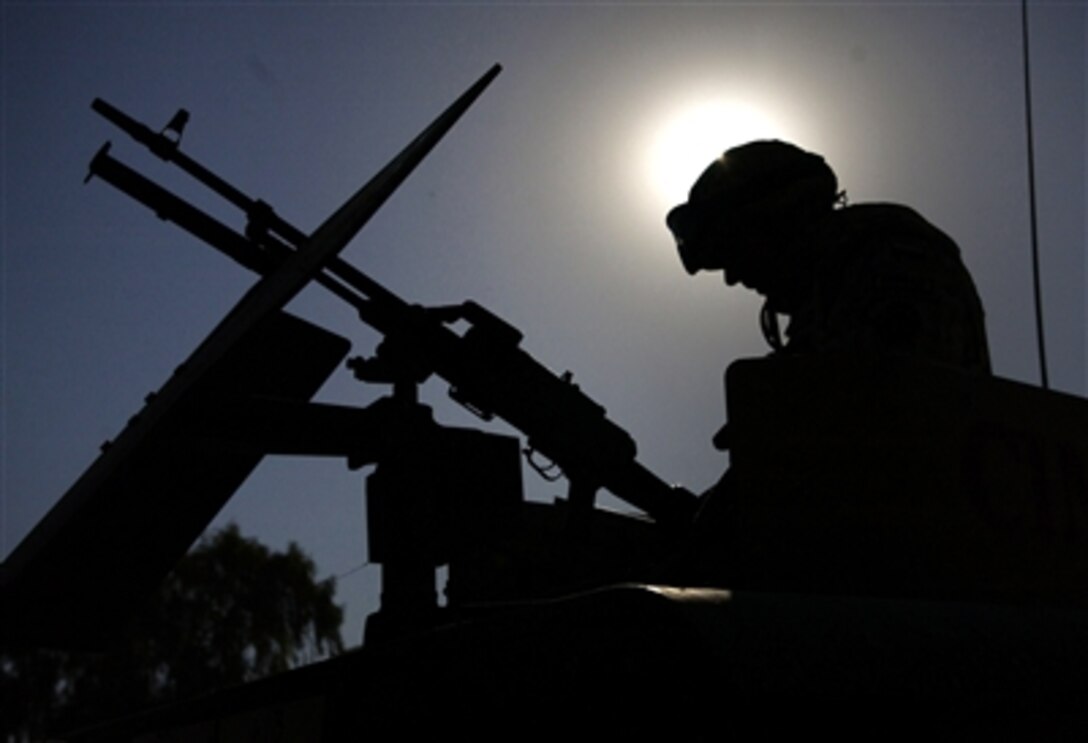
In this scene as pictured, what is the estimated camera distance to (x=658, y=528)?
4.47m

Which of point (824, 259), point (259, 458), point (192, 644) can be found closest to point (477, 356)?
point (259, 458)

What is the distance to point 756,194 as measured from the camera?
4.03m

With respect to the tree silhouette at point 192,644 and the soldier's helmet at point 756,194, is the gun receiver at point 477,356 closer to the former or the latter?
the soldier's helmet at point 756,194

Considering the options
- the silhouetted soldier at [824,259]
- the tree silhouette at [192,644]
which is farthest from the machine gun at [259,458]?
the tree silhouette at [192,644]

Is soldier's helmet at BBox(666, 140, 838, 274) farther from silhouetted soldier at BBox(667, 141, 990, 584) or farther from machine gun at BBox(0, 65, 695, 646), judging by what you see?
machine gun at BBox(0, 65, 695, 646)

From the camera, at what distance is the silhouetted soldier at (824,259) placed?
3170 mm

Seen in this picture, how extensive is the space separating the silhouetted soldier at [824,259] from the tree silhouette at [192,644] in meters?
20.6

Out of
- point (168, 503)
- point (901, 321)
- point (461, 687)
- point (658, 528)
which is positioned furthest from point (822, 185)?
point (461, 687)

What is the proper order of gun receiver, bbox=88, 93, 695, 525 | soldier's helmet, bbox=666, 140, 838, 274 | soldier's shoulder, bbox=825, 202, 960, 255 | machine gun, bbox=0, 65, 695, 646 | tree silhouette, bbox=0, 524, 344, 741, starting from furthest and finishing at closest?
1. tree silhouette, bbox=0, 524, 344, 741
2. gun receiver, bbox=88, 93, 695, 525
3. soldier's helmet, bbox=666, 140, 838, 274
4. soldier's shoulder, bbox=825, 202, 960, 255
5. machine gun, bbox=0, 65, 695, 646

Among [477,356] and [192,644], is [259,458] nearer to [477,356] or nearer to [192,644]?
[477,356]

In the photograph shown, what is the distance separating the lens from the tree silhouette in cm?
2356

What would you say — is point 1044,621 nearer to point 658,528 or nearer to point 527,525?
point 527,525

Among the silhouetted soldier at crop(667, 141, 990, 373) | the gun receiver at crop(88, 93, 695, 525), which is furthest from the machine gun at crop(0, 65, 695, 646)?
the silhouetted soldier at crop(667, 141, 990, 373)

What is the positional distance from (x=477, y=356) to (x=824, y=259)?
6.37 ft
